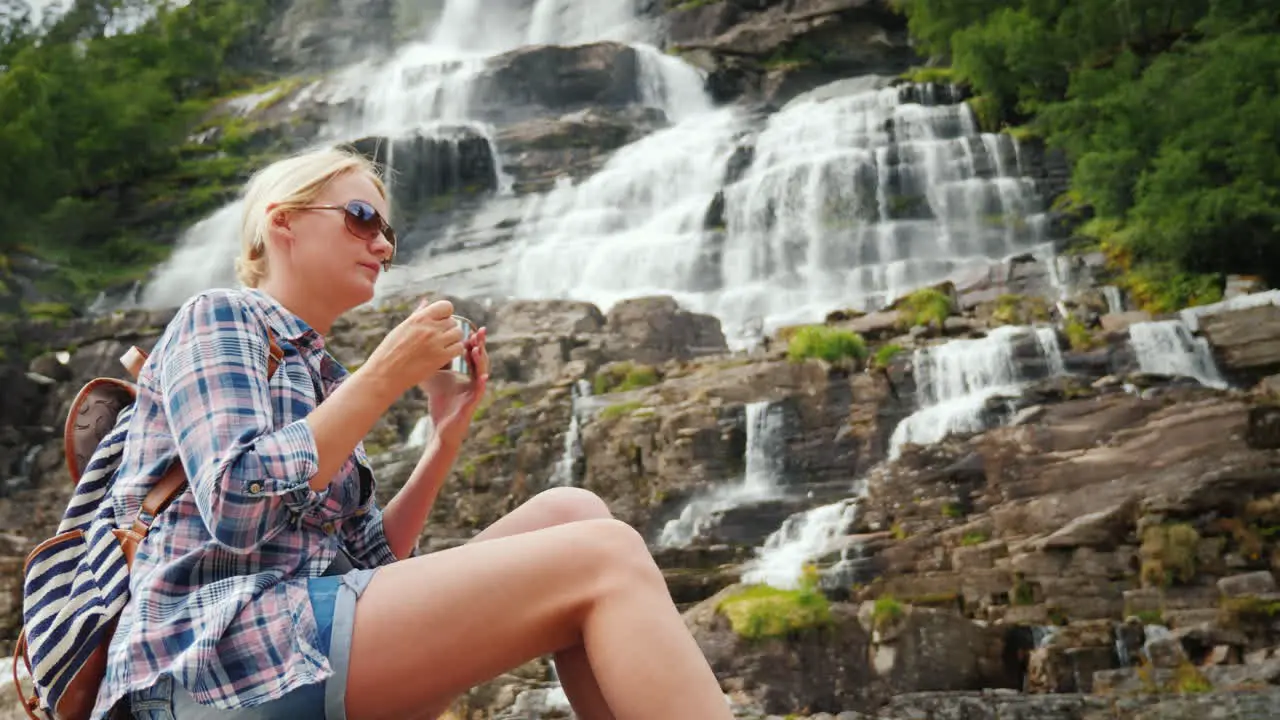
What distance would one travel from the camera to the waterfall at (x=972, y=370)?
39.0ft

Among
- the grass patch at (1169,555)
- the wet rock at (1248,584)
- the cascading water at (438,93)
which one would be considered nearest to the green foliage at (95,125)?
the cascading water at (438,93)

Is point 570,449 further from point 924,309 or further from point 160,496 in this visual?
point 160,496

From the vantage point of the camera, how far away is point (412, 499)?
7.38 feet

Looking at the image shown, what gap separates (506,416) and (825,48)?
2162 cm

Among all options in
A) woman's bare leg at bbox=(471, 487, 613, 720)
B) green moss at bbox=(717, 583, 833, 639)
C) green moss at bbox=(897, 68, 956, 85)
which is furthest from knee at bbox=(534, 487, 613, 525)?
green moss at bbox=(897, 68, 956, 85)

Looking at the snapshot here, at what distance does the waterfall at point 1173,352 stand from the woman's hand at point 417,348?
1178 cm

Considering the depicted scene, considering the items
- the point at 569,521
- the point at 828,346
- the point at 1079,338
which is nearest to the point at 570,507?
the point at 569,521

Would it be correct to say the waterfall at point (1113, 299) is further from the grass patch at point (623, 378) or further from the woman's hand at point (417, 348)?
the woman's hand at point (417, 348)

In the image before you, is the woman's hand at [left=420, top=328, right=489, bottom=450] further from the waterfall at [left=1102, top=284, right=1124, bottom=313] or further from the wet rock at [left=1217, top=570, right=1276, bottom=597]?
the waterfall at [left=1102, top=284, right=1124, bottom=313]

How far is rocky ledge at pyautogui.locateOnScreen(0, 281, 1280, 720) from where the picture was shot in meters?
7.42

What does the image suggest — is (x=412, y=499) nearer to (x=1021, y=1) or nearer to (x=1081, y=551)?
(x=1081, y=551)

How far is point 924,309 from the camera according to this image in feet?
→ 47.3

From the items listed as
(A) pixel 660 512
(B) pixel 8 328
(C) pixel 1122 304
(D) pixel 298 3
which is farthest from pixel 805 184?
(D) pixel 298 3

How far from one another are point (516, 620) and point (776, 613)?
20.8 feet
